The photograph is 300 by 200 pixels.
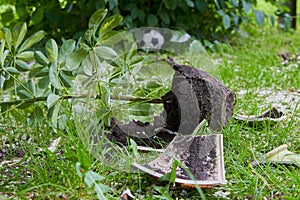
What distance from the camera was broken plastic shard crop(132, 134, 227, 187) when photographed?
1368mm

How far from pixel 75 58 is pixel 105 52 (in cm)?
10

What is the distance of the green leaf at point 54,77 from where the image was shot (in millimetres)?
1611

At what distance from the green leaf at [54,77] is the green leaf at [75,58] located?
0.07 m

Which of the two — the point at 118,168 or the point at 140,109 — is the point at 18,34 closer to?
the point at 140,109

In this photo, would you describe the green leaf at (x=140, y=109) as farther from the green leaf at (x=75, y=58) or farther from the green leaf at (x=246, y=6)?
the green leaf at (x=246, y=6)

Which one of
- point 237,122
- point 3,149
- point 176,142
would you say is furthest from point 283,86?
point 3,149

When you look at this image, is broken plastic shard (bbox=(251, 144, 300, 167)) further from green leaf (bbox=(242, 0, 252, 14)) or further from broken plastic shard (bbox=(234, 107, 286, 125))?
green leaf (bbox=(242, 0, 252, 14))

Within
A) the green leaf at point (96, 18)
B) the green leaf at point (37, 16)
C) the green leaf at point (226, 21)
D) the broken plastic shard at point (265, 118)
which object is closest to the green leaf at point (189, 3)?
the green leaf at point (226, 21)

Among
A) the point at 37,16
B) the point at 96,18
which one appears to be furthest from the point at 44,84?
the point at 37,16

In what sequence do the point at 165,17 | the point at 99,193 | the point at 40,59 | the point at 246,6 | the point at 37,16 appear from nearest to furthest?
the point at 99,193 < the point at 40,59 < the point at 37,16 < the point at 165,17 < the point at 246,6

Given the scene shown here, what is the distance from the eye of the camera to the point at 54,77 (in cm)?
163

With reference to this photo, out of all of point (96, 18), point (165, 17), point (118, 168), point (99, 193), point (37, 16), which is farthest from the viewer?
point (165, 17)

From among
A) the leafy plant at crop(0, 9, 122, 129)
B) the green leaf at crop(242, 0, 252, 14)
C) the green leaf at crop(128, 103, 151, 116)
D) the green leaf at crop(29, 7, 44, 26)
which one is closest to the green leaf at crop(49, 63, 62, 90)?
the leafy plant at crop(0, 9, 122, 129)

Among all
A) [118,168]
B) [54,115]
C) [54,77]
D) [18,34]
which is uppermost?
[18,34]
